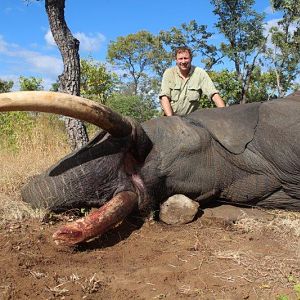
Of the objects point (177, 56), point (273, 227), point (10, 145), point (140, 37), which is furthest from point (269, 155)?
point (140, 37)

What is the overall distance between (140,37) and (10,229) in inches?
1314

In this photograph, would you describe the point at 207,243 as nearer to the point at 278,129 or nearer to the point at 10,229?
the point at 278,129

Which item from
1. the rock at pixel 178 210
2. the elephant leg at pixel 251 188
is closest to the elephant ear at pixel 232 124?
the elephant leg at pixel 251 188

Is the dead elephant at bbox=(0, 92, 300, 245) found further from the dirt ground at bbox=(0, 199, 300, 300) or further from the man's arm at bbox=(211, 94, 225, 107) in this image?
the man's arm at bbox=(211, 94, 225, 107)

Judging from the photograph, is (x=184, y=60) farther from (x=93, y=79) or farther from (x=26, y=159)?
(x=93, y=79)

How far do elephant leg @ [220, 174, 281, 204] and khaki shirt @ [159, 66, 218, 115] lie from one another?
8.99 ft

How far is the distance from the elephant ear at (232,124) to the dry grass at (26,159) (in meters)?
1.74

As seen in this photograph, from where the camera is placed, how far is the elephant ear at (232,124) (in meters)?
4.62

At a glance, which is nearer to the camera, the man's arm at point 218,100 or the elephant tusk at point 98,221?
the elephant tusk at point 98,221

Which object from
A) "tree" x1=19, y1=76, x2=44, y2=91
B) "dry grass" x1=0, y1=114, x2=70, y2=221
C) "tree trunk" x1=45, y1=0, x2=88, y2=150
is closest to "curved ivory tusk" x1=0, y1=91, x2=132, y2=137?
"dry grass" x1=0, y1=114, x2=70, y2=221

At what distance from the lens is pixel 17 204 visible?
4.60 m

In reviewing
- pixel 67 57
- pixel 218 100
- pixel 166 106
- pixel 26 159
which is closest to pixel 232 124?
pixel 218 100

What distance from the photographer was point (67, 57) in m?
8.08

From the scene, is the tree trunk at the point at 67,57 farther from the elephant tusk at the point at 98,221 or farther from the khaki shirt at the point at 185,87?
the elephant tusk at the point at 98,221
